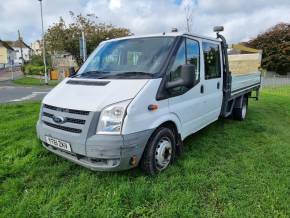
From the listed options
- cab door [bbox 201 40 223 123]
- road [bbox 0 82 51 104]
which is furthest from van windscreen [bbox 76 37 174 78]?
road [bbox 0 82 51 104]

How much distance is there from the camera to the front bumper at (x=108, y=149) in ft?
9.63

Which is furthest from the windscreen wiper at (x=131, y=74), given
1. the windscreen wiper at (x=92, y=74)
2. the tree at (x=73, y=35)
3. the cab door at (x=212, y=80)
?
the tree at (x=73, y=35)

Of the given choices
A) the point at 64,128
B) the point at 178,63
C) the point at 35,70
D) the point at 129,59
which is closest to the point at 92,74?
the point at 129,59

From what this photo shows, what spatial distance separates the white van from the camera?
2.97 metres

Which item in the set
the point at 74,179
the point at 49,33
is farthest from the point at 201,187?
the point at 49,33

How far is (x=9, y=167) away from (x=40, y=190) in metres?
0.99

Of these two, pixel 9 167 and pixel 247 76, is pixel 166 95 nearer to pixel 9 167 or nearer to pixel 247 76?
pixel 9 167

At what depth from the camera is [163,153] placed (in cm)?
360

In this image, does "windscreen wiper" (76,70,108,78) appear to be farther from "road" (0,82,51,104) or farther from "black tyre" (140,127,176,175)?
"road" (0,82,51,104)

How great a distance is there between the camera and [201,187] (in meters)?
3.26

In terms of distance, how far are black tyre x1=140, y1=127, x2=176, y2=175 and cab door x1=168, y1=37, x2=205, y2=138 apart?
1.15ft

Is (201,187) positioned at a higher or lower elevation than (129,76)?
lower

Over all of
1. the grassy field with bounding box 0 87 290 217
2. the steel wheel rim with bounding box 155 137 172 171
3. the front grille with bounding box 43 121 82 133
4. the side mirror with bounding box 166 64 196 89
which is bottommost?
the grassy field with bounding box 0 87 290 217

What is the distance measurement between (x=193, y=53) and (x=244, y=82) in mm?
3230
